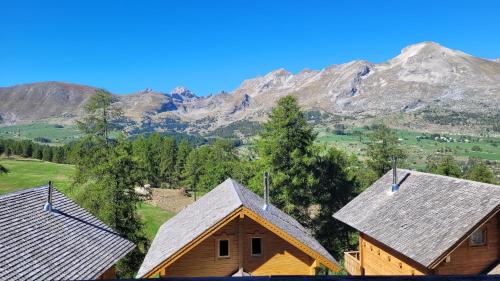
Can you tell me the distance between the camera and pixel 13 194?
20141 mm

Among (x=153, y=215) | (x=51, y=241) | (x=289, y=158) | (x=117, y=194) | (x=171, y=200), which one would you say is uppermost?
(x=289, y=158)

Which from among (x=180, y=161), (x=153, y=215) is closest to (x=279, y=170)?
(x=153, y=215)

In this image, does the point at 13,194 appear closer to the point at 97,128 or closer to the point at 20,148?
the point at 97,128

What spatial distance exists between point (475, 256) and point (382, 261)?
5.55 meters

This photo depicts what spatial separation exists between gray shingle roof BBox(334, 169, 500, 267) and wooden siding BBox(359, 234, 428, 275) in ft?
3.69

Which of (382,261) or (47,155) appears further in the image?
(47,155)

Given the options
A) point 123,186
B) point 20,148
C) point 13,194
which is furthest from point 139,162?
point 20,148

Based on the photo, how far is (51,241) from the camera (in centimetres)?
1861

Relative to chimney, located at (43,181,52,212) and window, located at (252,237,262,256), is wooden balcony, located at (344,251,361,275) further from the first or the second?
chimney, located at (43,181,52,212)

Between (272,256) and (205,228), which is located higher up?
(205,228)

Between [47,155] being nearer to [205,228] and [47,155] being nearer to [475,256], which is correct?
[205,228]

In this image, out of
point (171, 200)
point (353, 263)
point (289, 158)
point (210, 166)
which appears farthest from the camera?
point (171, 200)

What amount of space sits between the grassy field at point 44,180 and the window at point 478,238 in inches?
1670

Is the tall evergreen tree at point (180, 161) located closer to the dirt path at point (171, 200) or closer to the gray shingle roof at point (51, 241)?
the dirt path at point (171, 200)
